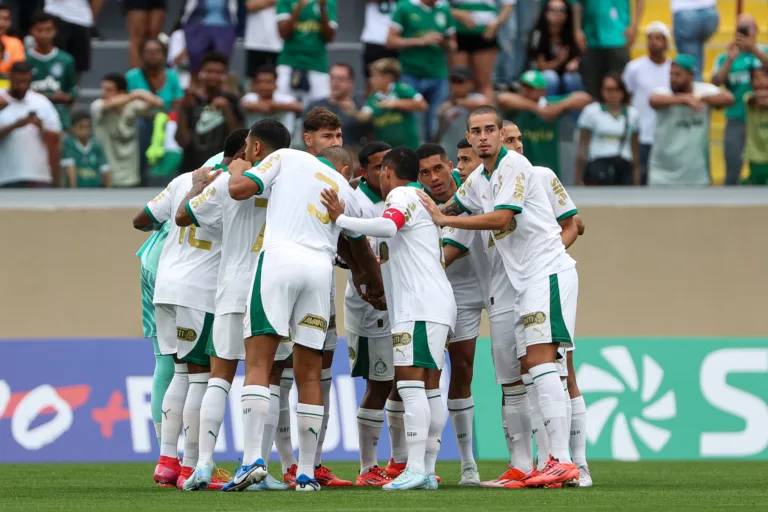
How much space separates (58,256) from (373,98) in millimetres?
3750

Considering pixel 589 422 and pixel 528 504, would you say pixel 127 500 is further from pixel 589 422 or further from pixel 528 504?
pixel 589 422

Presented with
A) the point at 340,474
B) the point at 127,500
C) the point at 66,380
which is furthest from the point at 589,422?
the point at 127,500

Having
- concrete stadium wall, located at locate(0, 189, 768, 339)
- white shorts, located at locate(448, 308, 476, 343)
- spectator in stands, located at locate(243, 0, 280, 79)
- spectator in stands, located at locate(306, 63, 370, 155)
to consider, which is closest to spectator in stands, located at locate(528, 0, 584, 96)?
concrete stadium wall, located at locate(0, 189, 768, 339)

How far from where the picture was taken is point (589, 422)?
12.1 meters

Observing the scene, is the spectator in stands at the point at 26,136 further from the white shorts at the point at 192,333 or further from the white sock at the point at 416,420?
the white sock at the point at 416,420

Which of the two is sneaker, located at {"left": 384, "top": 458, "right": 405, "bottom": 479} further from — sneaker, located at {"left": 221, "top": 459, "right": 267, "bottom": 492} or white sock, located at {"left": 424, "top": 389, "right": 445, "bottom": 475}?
sneaker, located at {"left": 221, "top": 459, "right": 267, "bottom": 492}

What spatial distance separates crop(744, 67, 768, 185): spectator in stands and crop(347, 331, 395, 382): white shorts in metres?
5.98

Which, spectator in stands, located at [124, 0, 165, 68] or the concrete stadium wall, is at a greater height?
spectator in stands, located at [124, 0, 165, 68]

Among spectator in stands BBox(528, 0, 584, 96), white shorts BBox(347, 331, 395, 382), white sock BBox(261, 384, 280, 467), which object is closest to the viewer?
white sock BBox(261, 384, 280, 467)

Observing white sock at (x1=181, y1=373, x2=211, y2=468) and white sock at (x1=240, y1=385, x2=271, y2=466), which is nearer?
white sock at (x1=240, y1=385, x2=271, y2=466)

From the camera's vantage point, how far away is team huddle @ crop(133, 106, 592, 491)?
26.0ft

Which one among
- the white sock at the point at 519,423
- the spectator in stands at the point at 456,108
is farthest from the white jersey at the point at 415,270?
the spectator in stands at the point at 456,108

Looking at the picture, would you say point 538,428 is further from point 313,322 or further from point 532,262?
point 313,322

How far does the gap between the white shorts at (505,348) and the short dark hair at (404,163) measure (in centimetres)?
113
